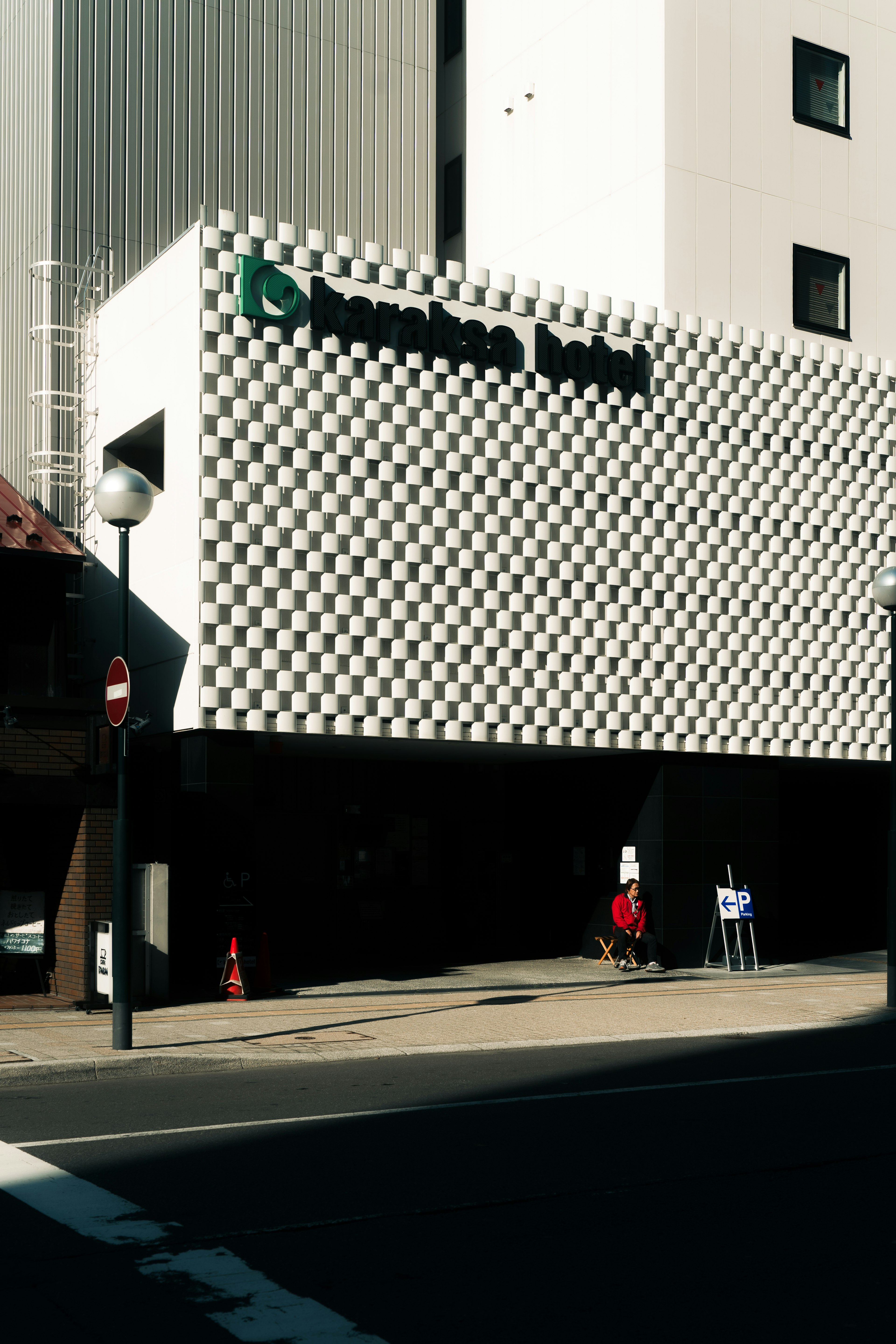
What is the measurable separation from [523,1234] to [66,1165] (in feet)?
9.43

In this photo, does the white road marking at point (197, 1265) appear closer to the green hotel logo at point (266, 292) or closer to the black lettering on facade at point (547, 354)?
the green hotel logo at point (266, 292)

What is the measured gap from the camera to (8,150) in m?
23.9

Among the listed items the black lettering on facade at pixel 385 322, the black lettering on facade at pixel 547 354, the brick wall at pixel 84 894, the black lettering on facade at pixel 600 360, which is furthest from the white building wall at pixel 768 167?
the brick wall at pixel 84 894

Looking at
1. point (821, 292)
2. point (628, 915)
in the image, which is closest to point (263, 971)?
point (628, 915)

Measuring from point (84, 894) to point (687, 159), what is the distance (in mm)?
15312

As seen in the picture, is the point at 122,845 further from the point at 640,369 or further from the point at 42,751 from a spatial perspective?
the point at 640,369

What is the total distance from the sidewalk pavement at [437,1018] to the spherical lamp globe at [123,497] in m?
4.64

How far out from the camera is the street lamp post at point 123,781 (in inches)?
483

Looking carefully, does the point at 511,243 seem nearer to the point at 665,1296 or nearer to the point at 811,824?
the point at 811,824

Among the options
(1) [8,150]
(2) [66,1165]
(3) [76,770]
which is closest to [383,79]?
(1) [8,150]

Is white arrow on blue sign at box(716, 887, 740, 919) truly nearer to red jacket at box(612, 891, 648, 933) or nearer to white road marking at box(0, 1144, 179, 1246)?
red jacket at box(612, 891, 648, 933)

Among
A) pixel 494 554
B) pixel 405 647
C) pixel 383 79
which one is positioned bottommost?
pixel 405 647

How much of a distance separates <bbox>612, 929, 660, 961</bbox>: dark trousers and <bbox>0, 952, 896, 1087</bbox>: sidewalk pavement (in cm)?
33

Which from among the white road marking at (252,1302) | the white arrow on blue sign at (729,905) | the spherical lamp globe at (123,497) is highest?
the spherical lamp globe at (123,497)
